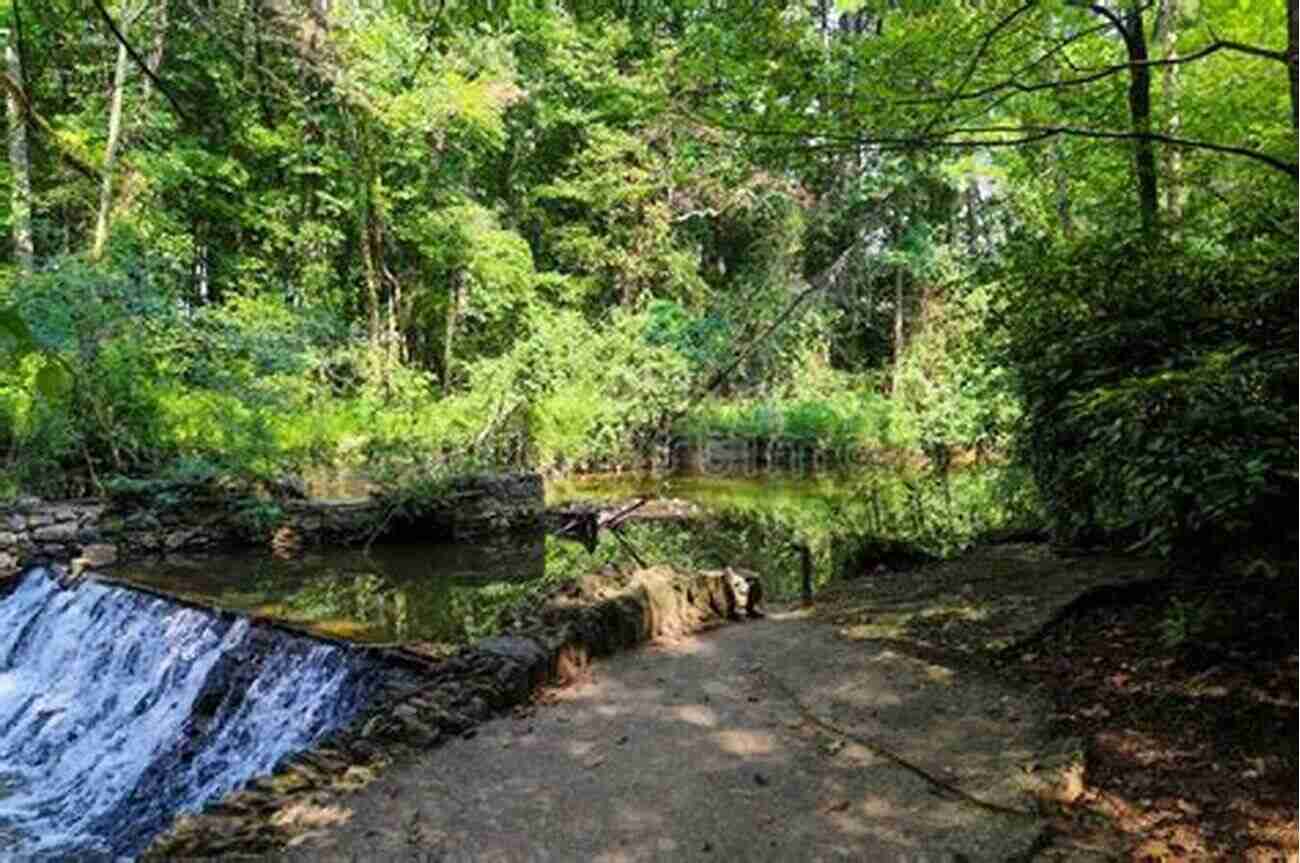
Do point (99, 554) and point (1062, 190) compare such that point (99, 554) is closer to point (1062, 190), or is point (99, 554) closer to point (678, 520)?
point (678, 520)

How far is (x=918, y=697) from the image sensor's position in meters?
4.85

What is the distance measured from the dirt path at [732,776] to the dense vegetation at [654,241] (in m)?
1.24

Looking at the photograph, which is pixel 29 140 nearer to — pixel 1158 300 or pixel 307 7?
pixel 307 7

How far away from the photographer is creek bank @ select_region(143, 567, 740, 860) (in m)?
3.81

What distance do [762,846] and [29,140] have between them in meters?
16.8

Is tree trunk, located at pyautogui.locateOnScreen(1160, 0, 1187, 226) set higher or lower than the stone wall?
higher

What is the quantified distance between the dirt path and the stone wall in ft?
26.1

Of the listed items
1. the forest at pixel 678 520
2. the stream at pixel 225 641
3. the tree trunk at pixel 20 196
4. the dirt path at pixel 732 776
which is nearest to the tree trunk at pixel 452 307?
the forest at pixel 678 520

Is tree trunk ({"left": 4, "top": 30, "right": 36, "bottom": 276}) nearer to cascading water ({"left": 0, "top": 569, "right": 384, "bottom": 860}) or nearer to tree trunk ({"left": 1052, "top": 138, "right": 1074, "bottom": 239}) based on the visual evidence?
cascading water ({"left": 0, "top": 569, "right": 384, "bottom": 860})

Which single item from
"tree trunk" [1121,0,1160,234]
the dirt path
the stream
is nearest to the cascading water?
the stream

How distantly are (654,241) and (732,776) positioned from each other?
20828 mm

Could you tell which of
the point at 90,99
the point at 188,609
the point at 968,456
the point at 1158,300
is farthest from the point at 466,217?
the point at 1158,300

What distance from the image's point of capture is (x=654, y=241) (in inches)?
947

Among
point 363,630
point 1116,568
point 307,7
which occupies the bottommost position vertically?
point 363,630
